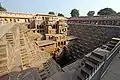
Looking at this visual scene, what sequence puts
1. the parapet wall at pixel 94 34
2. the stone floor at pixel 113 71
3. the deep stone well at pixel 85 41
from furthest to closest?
the deep stone well at pixel 85 41
the parapet wall at pixel 94 34
the stone floor at pixel 113 71

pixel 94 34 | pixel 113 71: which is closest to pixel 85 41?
pixel 94 34

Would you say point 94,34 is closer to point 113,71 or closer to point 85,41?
point 85,41

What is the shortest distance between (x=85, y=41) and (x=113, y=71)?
9.98 meters

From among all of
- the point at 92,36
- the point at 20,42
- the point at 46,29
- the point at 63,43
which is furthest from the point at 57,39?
the point at 20,42

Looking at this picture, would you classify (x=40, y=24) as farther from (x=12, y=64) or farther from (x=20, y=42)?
(x=12, y=64)

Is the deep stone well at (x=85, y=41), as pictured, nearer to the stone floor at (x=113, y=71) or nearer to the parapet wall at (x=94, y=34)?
the parapet wall at (x=94, y=34)

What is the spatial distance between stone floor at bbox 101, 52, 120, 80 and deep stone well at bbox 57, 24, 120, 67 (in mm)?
7106

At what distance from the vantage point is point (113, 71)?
373 cm

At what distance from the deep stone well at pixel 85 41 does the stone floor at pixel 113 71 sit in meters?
7.11

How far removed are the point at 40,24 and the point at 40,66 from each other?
471 inches

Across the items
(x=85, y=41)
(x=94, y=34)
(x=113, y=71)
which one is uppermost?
(x=94, y=34)

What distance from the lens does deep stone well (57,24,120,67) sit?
37.9 ft

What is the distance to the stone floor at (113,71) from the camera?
3.45 m

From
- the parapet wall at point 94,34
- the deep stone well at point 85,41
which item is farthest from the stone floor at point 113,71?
the deep stone well at point 85,41
